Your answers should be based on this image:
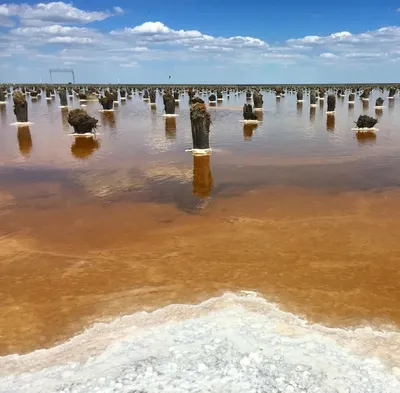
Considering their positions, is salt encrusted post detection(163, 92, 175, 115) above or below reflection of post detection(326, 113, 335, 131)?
above

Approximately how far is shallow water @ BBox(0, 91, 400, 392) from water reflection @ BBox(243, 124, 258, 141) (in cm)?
590

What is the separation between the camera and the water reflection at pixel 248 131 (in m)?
25.5

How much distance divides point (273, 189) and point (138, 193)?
13.9ft

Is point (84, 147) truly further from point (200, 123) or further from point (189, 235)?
point (189, 235)

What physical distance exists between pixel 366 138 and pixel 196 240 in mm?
18516

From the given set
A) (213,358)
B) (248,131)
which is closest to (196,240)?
(213,358)

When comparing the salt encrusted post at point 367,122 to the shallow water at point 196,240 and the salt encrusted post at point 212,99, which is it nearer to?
the shallow water at point 196,240

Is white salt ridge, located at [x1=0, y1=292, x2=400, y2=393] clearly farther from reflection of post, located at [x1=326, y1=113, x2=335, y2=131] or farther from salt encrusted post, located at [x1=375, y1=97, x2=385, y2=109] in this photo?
salt encrusted post, located at [x1=375, y1=97, x2=385, y2=109]

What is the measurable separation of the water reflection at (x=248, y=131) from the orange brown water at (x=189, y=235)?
5.58 metres

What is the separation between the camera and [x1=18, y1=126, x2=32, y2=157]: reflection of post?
21.1 meters

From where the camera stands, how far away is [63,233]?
9.94 m

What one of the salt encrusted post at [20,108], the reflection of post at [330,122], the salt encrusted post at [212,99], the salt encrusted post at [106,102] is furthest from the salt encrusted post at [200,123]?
the salt encrusted post at [212,99]

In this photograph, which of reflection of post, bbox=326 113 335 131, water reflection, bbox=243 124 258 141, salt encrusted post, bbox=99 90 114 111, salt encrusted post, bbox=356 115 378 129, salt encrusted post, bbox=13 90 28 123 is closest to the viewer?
water reflection, bbox=243 124 258 141

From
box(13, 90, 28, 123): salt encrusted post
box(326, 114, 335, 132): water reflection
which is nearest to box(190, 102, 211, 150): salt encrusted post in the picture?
box(326, 114, 335, 132): water reflection
